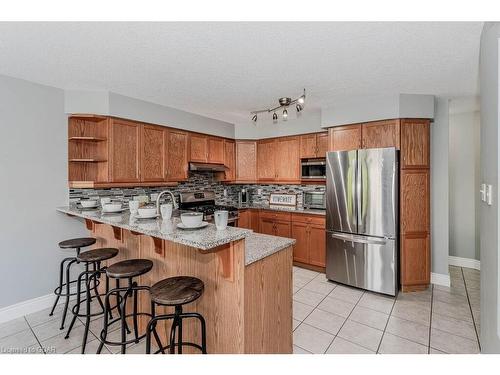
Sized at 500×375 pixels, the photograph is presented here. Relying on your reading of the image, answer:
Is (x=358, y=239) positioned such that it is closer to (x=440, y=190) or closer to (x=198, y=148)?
(x=440, y=190)

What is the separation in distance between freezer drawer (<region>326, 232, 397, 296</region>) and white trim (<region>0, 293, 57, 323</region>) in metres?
3.46

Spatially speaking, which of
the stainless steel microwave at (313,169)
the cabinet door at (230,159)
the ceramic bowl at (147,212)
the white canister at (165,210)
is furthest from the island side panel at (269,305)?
the cabinet door at (230,159)

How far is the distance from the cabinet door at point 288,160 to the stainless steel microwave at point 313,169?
Answer: 130 mm

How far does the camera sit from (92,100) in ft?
10.1

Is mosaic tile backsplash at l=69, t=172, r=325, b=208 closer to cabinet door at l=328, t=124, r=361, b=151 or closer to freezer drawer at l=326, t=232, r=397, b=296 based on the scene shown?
cabinet door at l=328, t=124, r=361, b=151

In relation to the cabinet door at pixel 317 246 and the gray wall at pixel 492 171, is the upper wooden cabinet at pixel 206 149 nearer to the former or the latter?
the cabinet door at pixel 317 246

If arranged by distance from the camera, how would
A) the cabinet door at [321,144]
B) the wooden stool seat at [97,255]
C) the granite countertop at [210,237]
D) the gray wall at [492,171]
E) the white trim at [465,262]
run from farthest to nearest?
the cabinet door at [321,144]
the white trim at [465,262]
the wooden stool seat at [97,255]
the granite countertop at [210,237]
the gray wall at [492,171]

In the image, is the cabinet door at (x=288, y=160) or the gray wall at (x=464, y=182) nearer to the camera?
the gray wall at (x=464, y=182)

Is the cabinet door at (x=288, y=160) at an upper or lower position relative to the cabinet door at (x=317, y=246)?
upper

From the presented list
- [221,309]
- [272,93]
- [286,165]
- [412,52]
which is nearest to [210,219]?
[286,165]

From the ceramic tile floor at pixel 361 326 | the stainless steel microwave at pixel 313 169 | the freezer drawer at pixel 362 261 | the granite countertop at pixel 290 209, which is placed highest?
the stainless steel microwave at pixel 313 169

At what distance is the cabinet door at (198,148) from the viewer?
4.26m

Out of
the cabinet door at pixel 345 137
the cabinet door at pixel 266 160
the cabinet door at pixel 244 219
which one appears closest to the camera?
the cabinet door at pixel 345 137

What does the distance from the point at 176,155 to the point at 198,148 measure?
48 cm
